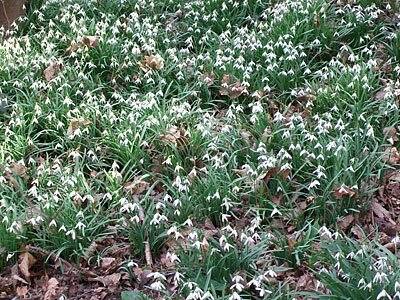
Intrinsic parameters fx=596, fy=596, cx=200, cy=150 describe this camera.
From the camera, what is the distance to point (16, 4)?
704 centimetres

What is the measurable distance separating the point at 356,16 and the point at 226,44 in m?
1.31

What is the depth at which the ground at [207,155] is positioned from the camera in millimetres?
3508

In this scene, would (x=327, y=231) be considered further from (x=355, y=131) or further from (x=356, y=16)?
(x=356, y=16)

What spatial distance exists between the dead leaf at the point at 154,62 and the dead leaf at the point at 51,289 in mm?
2582

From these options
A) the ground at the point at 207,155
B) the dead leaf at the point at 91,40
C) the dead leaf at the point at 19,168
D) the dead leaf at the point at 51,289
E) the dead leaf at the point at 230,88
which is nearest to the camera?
the ground at the point at 207,155

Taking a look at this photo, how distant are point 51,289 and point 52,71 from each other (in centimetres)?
271

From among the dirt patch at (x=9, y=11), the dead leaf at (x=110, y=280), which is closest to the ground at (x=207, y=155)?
the dead leaf at (x=110, y=280)

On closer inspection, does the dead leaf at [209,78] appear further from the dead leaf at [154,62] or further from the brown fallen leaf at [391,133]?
the brown fallen leaf at [391,133]

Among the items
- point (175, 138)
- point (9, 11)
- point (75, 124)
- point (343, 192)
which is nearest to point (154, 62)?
point (75, 124)

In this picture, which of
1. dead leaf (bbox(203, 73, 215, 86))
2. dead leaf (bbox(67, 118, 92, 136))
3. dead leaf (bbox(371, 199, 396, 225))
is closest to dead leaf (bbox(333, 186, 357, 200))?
dead leaf (bbox(371, 199, 396, 225))

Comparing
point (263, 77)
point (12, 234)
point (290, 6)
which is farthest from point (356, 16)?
point (12, 234)

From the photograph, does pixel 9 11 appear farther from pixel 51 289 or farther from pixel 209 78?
pixel 51 289

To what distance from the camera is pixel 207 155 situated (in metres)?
4.40

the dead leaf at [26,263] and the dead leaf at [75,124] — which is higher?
the dead leaf at [75,124]
